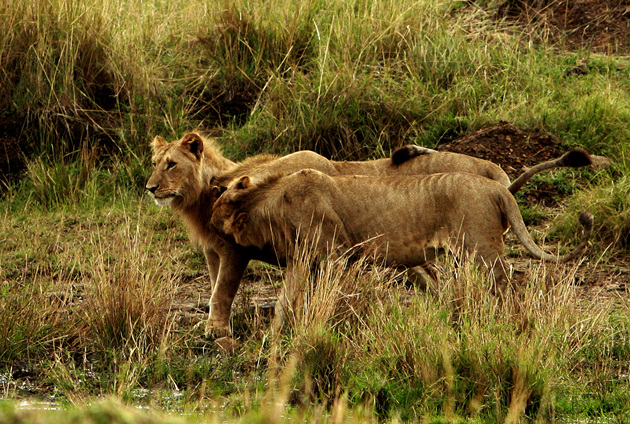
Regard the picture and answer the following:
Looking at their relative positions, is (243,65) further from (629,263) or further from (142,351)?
(142,351)

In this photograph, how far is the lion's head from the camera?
6.70 meters

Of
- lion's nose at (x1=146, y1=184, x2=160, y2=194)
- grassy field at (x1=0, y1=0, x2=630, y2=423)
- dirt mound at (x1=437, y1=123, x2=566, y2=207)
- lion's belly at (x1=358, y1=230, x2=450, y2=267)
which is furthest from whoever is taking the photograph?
dirt mound at (x1=437, y1=123, x2=566, y2=207)

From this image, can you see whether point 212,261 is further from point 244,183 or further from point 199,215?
point 244,183

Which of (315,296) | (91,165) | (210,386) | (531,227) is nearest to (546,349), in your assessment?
(315,296)

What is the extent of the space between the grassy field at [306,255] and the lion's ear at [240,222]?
44 cm

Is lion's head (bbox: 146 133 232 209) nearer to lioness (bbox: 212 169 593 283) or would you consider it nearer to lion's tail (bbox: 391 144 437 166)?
lioness (bbox: 212 169 593 283)

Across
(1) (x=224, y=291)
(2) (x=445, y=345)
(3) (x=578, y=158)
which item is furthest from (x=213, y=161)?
(2) (x=445, y=345)

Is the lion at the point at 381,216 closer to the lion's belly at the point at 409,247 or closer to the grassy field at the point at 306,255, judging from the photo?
the lion's belly at the point at 409,247

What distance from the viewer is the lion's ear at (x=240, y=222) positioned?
6152 mm

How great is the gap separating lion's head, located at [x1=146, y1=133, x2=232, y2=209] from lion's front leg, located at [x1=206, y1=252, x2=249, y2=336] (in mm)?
597

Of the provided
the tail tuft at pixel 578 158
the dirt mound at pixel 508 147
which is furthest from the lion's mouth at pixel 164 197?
the dirt mound at pixel 508 147

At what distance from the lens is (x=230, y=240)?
6344 mm

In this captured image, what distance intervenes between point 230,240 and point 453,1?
18.5 feet

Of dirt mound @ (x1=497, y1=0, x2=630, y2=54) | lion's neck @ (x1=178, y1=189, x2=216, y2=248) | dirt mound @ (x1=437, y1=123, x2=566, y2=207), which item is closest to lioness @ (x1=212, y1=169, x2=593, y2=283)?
lion's neck @ (x1=178, y1=189, x2=216, y2=248)
